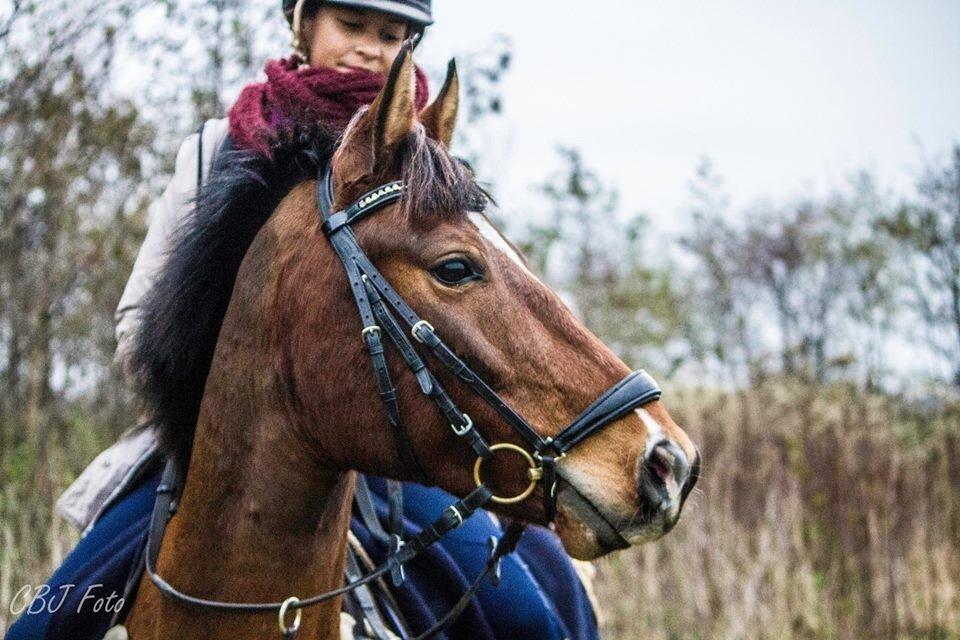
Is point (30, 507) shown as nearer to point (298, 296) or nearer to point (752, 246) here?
point (298, 296)

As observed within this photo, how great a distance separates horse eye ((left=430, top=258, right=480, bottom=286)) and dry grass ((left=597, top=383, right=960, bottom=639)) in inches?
189

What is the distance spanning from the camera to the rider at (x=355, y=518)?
275 centimetres

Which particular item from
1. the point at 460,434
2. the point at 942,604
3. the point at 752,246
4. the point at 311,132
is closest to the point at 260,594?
the point at 460,434

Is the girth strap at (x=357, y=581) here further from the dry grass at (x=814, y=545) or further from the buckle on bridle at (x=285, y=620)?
the dry grass at (x=814, y=545)

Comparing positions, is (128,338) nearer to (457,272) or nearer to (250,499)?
(250,499)

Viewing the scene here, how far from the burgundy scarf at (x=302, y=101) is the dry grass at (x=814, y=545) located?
15.7 feet

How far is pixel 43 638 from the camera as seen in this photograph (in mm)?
2664

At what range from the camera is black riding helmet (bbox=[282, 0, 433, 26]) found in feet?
10.6

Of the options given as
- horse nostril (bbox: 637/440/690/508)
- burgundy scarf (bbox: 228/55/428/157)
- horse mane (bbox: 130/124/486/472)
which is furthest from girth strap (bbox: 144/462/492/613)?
burgundy scarf (bbox: 228/55/428/157)

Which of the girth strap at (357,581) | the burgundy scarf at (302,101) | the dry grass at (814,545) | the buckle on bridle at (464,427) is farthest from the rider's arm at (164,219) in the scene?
the dry grass at (814,545)

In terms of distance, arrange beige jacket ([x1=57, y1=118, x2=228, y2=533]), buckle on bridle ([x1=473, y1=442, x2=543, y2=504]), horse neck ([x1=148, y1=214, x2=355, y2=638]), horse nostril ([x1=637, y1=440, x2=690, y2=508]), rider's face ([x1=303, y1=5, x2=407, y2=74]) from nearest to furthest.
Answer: horse nostril ([x1=637, y1=440, x2=690, y2=508])
buckle on bridle ([x1=473, y1=442, x2=543, y2=504])
horse neck ([x1=148, y1=214, x2=355, y2=638])
beige jacket ([x1=57, y1=118, x2=228, y2=533])
rider's face ([x1=303, y1=5, x2=407, y2=74])

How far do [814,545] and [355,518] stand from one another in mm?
4864

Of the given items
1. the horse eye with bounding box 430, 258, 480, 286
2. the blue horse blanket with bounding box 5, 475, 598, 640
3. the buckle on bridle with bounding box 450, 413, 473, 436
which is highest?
the horse eye with bounding box 430, 258, 480, 286

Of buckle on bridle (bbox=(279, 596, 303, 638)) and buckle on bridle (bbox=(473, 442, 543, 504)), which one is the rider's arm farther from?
buckle on bridle (bbox=(473, 442, 543, 504))
